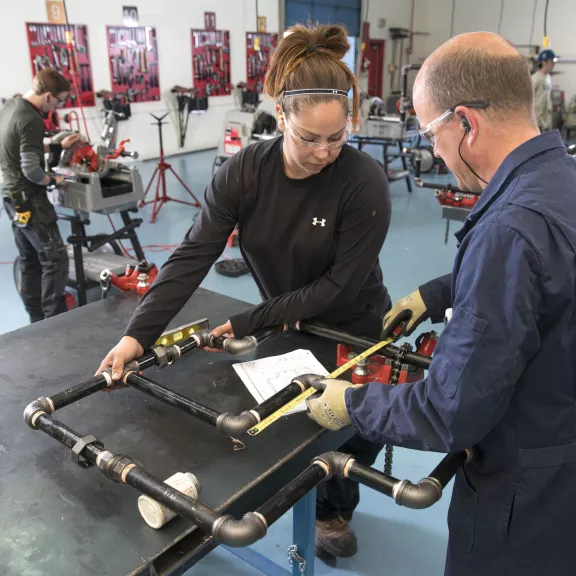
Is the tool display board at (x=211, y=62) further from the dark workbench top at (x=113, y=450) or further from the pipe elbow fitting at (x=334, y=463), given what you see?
the pipe elbow fitting at (x=334, y=463)

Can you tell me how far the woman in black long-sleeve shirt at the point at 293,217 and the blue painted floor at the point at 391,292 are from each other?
0.87m

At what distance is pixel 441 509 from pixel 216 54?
806 cm

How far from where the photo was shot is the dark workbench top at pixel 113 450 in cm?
96

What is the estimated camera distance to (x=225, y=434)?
1.13m

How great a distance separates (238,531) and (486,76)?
2.75 feet

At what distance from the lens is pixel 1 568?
36.1 inches

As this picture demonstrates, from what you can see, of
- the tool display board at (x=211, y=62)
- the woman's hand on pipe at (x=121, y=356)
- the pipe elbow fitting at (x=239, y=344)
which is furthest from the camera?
the tool display board at (x=211, y=62)

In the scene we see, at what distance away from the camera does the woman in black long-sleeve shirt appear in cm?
146

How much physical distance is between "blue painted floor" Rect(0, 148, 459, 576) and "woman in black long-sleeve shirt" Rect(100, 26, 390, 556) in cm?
87

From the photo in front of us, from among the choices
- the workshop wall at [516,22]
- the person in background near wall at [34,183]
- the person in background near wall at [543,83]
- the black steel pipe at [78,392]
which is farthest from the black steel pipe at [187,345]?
the workshop wall at [516,22]

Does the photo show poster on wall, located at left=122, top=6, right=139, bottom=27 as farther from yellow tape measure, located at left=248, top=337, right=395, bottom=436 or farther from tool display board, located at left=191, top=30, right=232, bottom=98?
yellow tape measure, located at left=248, top=337, right=395, bottom=436

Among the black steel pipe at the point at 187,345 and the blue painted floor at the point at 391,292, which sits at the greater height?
the black steel pipe at the point at 187,345

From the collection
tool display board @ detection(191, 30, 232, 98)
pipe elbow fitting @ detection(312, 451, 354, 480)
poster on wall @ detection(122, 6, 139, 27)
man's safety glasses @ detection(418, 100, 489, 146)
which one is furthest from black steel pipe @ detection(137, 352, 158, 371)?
tool display board @ detection(191, 30, 232, 98)

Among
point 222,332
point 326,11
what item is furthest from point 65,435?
point 326,11
